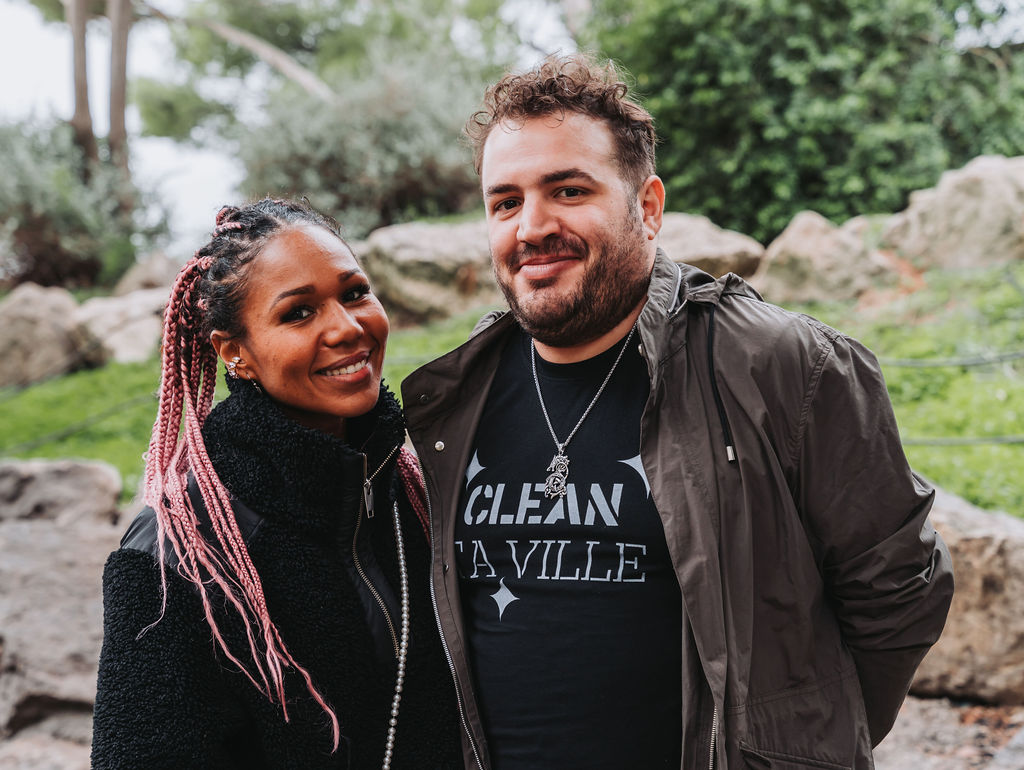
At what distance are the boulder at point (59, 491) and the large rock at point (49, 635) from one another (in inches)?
22.8

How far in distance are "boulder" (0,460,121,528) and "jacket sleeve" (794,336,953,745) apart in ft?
16.1

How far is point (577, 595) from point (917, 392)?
4800mm

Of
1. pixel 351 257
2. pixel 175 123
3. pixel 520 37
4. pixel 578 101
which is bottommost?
pixel 351 257

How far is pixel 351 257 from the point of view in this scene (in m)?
2.04

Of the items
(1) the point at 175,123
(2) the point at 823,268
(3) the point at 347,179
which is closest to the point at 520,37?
(3) the point at 347,179

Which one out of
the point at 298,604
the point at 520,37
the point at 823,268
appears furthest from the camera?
the point at 520,37

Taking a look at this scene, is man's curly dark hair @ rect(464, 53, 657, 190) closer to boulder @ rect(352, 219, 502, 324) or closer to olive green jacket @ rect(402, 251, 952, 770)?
olive green jacket @ rect(402, 251, 952, 770)

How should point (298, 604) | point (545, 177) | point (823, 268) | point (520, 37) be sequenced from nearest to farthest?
point (298, 604), point (545, 177), point (823, 268), point (520, 37)

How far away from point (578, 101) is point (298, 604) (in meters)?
1.41

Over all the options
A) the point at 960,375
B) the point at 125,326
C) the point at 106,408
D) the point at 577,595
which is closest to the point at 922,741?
the point at 577,595

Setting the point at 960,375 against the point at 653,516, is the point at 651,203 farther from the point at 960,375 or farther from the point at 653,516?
the point at 960,375

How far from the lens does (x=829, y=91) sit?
918 centimetres

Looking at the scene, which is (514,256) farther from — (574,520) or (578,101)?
(574,520)

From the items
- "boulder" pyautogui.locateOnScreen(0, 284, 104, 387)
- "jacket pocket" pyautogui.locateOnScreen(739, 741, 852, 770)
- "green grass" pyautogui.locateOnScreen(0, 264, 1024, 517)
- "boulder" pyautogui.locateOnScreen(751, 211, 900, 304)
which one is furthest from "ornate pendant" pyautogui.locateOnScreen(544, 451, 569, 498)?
"boulder" pyautogui.locateOnScreen(0, 284, 104, 387)
